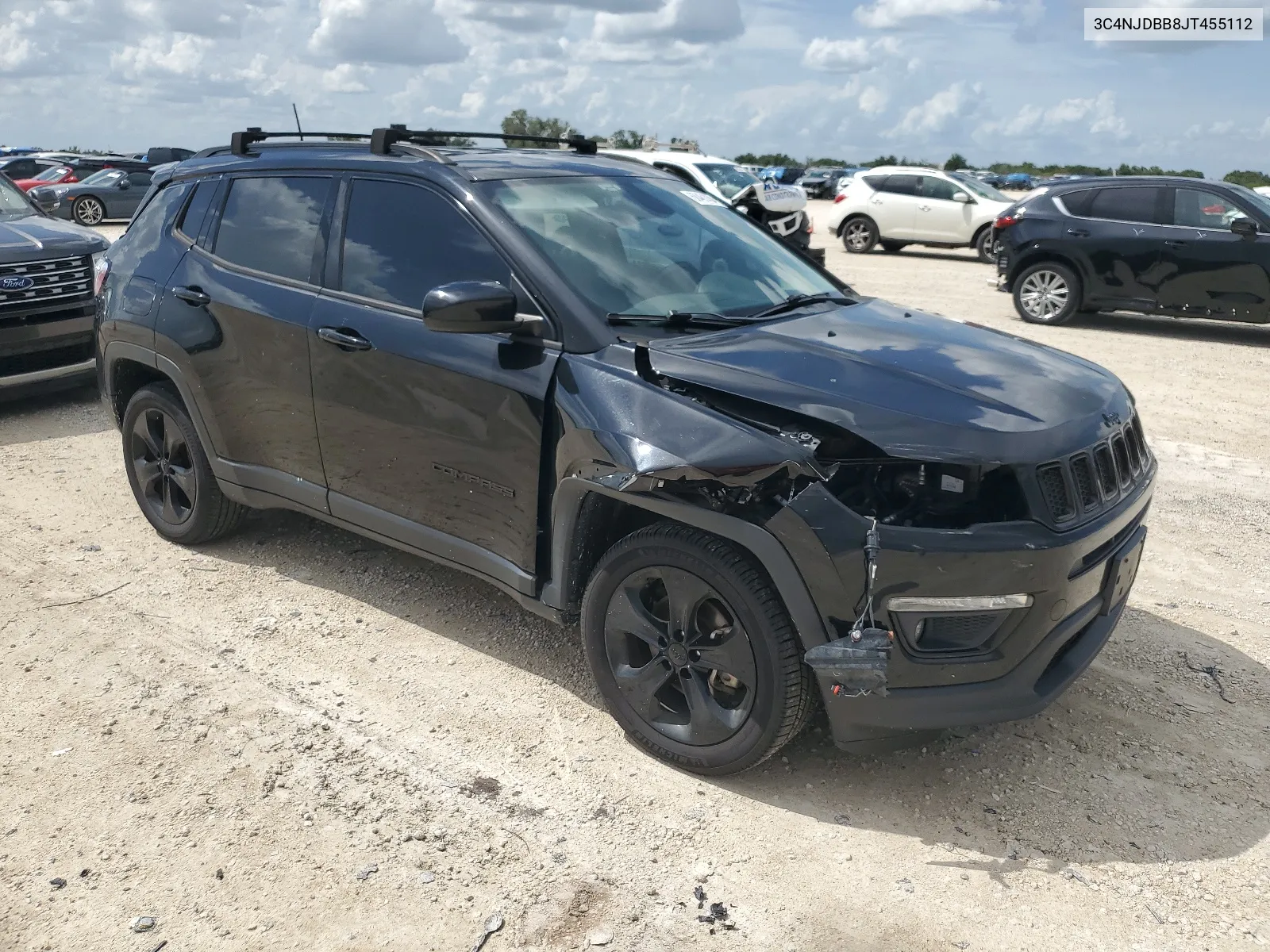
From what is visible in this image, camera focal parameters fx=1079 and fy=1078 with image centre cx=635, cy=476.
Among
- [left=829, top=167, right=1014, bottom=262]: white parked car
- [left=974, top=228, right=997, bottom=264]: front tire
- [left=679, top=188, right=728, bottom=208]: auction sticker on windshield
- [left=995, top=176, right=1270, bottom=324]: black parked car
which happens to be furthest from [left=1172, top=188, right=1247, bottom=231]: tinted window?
[left=679, top=188, right=728, bottom=208]: auction sticker on windshield

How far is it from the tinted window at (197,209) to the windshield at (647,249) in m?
1.72

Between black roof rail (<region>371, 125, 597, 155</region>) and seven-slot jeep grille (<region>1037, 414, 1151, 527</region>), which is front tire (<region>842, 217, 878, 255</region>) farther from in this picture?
seven-slot jeep grille (<region>1037, 414, 1151, 527</region>)

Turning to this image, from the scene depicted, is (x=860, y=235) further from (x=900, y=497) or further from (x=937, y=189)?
(x=900, y=497)

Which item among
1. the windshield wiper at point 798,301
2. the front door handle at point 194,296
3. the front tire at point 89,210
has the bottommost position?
the windshield wiper at point 798,301

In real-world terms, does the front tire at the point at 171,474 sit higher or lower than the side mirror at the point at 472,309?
lower

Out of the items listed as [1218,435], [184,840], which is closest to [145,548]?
[184,840]

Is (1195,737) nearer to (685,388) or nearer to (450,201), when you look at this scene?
(685,388)

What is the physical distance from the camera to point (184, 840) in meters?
3.09

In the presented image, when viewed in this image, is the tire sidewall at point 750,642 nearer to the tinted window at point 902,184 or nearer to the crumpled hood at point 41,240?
the crumpled hood at point 41,240

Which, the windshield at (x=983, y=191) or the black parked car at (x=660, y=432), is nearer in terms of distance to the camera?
the black parked car at (x=660, y=432)

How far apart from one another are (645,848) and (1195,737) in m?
1.98

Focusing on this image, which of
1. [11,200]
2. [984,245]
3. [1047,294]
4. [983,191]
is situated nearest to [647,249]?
[11,200]

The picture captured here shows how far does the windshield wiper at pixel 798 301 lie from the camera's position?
3913 millimetres

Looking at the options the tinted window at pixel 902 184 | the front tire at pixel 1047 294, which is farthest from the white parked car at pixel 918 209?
the front tire at pixel 1047 294
